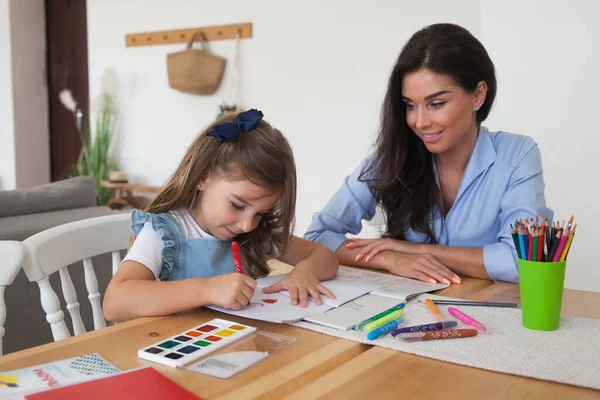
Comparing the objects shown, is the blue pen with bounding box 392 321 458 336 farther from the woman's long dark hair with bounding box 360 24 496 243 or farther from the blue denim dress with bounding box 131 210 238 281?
the woman's long dark hair with bounding box 360 24 496 243

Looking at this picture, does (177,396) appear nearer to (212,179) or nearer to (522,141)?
(212,179)

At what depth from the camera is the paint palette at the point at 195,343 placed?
2.93 feet

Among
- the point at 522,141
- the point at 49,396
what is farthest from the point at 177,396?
the point at 522,141

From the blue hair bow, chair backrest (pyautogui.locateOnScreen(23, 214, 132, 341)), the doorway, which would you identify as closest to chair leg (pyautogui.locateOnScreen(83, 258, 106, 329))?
chair backrest (pyautogui.locateOnScreen(23, 214, 132, 341))

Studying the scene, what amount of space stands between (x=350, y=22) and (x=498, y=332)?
3.20 m

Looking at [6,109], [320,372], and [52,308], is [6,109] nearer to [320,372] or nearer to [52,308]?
[52,308]

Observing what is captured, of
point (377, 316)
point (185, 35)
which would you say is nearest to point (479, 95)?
point (377, 316)

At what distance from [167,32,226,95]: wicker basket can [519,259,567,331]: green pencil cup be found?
3.84m

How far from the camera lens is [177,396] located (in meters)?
0.78

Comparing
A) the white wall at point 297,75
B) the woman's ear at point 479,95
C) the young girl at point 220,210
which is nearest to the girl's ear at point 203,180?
the young girl at point 220,210

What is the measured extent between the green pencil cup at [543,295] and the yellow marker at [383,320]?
8.1 inches

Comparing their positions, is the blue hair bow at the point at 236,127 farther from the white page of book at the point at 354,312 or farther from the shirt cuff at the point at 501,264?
the shirt cuff at the point at 501,264

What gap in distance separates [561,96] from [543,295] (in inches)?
78.0

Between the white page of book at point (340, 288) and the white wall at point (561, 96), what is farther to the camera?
the white wall at point (561, 96)
